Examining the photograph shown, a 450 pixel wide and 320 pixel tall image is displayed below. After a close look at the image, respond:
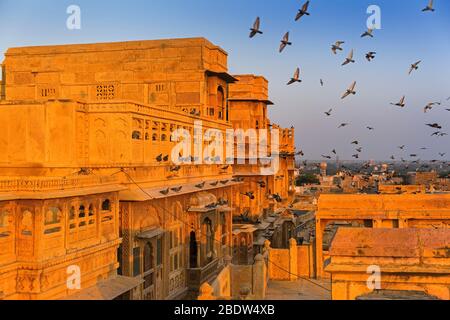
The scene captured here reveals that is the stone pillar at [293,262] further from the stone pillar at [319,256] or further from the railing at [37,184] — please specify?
the railing at [37,184]

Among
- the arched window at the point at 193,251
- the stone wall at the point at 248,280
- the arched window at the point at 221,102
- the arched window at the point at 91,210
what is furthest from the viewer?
the arched window at the point at 221,102

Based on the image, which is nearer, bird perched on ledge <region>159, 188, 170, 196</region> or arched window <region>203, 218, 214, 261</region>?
bird perched on ledge <region>159, 188, 170, 196</region>

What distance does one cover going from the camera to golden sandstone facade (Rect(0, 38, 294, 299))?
Result: 13023 mm

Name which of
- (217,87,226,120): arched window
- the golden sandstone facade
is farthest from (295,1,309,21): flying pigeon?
(217,87,226,120): arched window

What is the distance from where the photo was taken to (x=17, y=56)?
31.7 m

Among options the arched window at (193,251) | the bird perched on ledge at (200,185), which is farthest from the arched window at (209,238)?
the bird perched on ledge at (200,185)

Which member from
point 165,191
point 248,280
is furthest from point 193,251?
point 248,280

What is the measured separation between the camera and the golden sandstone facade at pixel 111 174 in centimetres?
1302

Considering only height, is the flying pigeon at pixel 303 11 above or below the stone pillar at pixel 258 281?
above

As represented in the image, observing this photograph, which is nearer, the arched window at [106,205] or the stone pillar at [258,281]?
the arched window at [106,205]

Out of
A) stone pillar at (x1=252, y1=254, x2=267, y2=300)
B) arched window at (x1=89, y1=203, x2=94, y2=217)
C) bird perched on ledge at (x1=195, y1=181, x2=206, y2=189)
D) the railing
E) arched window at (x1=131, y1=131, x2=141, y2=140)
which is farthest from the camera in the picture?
bird perched on ledge at (x1=195, y1=181, x2=206, y2=189)

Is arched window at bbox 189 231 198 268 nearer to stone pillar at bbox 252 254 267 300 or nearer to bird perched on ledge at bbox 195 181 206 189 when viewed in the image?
bird perched on ledge at bbox 195 181 206 189

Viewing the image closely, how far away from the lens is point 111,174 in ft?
59.9
